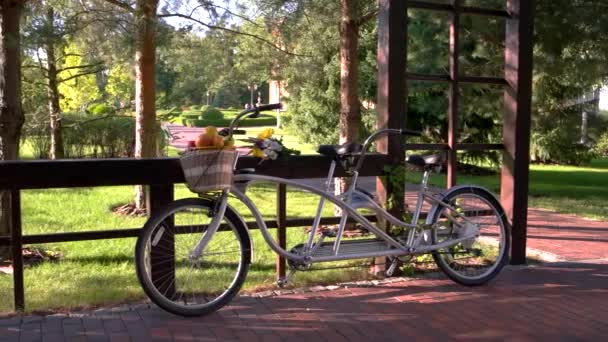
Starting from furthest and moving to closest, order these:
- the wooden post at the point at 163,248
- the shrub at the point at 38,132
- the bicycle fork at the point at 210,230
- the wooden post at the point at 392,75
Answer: the shrub at the point at 38,132, the wooden post at the point at 392,75, the wooden post at the point at 163,248, the bicycle fork at the point at 210,230

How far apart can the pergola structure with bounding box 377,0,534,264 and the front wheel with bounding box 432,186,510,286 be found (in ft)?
1.38

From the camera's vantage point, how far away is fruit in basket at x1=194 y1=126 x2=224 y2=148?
4.04 metres

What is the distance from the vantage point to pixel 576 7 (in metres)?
9.23

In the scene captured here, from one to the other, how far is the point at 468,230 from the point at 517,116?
126cm

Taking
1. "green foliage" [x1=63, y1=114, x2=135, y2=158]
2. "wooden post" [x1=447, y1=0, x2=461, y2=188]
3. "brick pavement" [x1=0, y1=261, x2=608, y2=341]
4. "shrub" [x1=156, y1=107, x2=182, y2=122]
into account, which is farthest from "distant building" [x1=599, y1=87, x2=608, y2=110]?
"green foliage" [x1=63, y1=114, x2=135, y2=158]

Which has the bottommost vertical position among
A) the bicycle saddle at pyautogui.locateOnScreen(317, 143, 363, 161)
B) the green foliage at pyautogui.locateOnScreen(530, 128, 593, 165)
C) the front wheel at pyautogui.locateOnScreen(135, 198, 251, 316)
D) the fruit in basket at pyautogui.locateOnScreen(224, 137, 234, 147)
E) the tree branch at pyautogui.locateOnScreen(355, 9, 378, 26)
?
the front wheel at pyautogui.locateOnScreen(135, 198, 251, 316)

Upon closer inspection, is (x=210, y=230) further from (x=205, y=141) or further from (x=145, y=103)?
(x=145, y=103)

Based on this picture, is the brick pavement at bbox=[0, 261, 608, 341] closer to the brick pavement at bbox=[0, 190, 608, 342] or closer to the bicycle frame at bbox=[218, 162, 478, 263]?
the brick pavement at bbox=[0, 190, 608, 342]

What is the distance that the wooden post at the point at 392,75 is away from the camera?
522cm

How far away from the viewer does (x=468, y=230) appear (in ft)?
16.9

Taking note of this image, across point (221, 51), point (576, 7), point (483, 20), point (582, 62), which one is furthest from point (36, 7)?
point (582, 62)

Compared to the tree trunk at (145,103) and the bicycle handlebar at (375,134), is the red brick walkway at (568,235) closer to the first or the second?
the bicycle handlebar at (375,134)

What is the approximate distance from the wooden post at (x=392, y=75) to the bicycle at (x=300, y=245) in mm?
214

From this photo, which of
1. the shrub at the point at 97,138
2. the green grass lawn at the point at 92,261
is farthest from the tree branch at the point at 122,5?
the shrub at the point at 97,138
